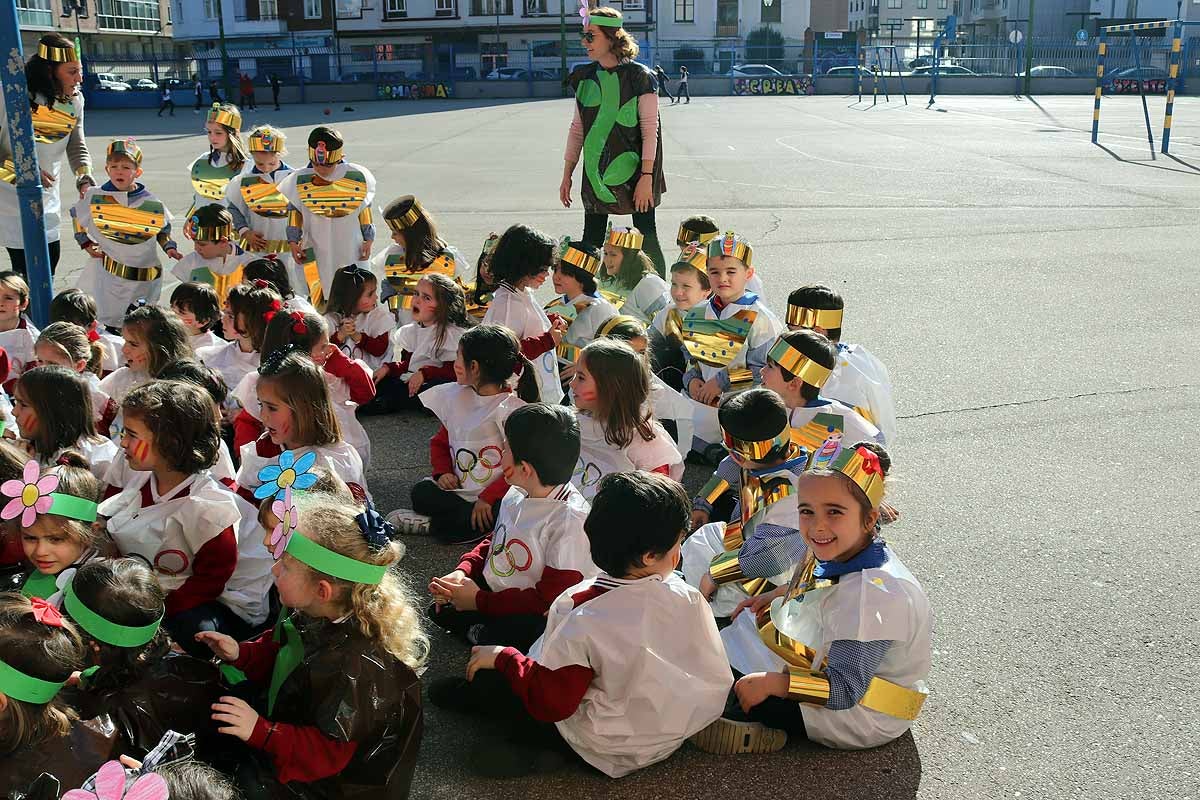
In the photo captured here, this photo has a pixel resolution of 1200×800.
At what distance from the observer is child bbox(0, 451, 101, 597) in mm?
3221

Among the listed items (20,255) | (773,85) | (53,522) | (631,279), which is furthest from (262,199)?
(773,85)

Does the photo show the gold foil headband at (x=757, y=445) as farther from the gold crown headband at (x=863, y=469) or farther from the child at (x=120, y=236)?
the child at (x=120, y=236)

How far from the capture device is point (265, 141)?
7.83 m

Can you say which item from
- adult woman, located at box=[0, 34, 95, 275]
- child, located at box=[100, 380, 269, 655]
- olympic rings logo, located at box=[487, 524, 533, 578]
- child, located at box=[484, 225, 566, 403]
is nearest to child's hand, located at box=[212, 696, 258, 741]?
child, located at box=[100, 380, 269, 655]

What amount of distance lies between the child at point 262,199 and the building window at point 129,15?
2861 inches

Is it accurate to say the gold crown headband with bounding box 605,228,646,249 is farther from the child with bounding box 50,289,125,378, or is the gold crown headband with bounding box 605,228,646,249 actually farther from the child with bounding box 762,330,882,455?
the child with bounding box 50,289,125,378

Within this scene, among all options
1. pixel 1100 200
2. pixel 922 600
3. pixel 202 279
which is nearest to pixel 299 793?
pixel 922 600

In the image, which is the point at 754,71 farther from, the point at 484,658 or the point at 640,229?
the point at 484,658

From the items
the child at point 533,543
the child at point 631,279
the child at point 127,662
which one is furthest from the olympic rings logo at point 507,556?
the child at point 631,279

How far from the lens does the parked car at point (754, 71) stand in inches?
2011

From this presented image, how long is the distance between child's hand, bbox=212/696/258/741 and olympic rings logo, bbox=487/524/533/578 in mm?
1120

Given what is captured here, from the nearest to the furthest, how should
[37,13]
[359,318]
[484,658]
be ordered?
[484,658] → [359,318] → [37,13]

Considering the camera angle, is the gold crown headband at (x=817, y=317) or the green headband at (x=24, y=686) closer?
the green headband at (x=24, y=686)

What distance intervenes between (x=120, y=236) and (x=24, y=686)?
582 cm
